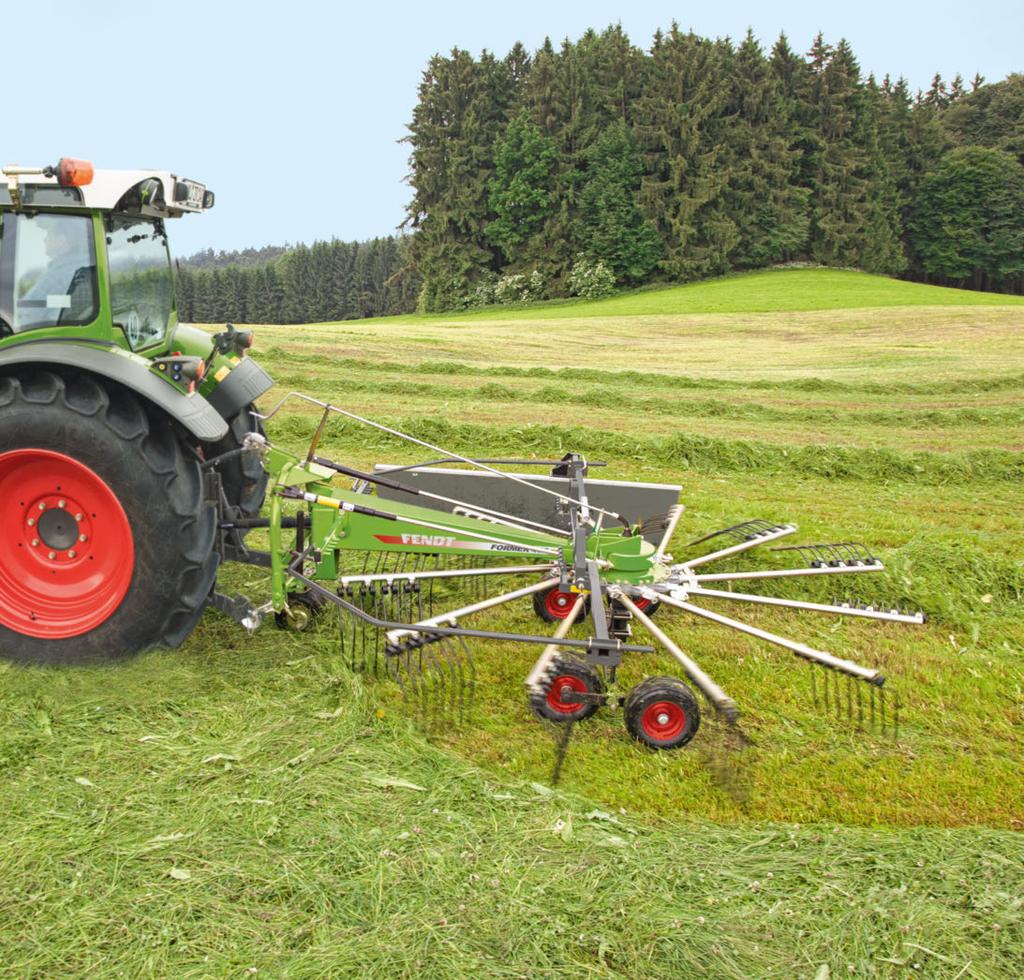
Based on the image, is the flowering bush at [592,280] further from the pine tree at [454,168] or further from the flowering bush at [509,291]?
the pine tree at [454,168]

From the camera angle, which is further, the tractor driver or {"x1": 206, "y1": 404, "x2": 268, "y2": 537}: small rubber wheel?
{"x1": 206, "y1": 404, "x2": 268, "y2": 537}: small rubber wheel

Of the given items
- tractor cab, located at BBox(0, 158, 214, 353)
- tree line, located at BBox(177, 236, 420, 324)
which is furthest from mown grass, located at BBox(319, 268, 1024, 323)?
tractor cab, located at BBox(0, 158, 214, 353)

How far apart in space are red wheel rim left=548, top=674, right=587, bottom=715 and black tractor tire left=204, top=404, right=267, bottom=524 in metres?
2.44

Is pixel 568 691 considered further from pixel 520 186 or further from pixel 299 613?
pixel 520 186

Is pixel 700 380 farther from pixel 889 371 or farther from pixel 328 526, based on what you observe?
pixel 328 526

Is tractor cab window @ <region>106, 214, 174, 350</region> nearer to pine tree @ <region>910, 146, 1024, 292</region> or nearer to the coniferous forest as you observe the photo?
the coniferous forest

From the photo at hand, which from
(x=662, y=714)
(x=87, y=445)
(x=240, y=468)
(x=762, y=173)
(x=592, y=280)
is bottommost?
(x=662, y=714)

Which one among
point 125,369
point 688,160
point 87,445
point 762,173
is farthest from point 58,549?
point 762,173

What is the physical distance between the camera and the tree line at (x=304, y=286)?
6581 cm

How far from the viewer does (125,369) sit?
407cm

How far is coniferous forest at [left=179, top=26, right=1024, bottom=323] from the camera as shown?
44.9 metres

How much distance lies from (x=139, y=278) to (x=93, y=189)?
0.64m

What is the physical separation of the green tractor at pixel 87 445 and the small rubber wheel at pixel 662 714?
2.06m

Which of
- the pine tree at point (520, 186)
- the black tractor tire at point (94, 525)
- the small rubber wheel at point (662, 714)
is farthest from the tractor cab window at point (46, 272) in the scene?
the pine tree at point (520, 186)
